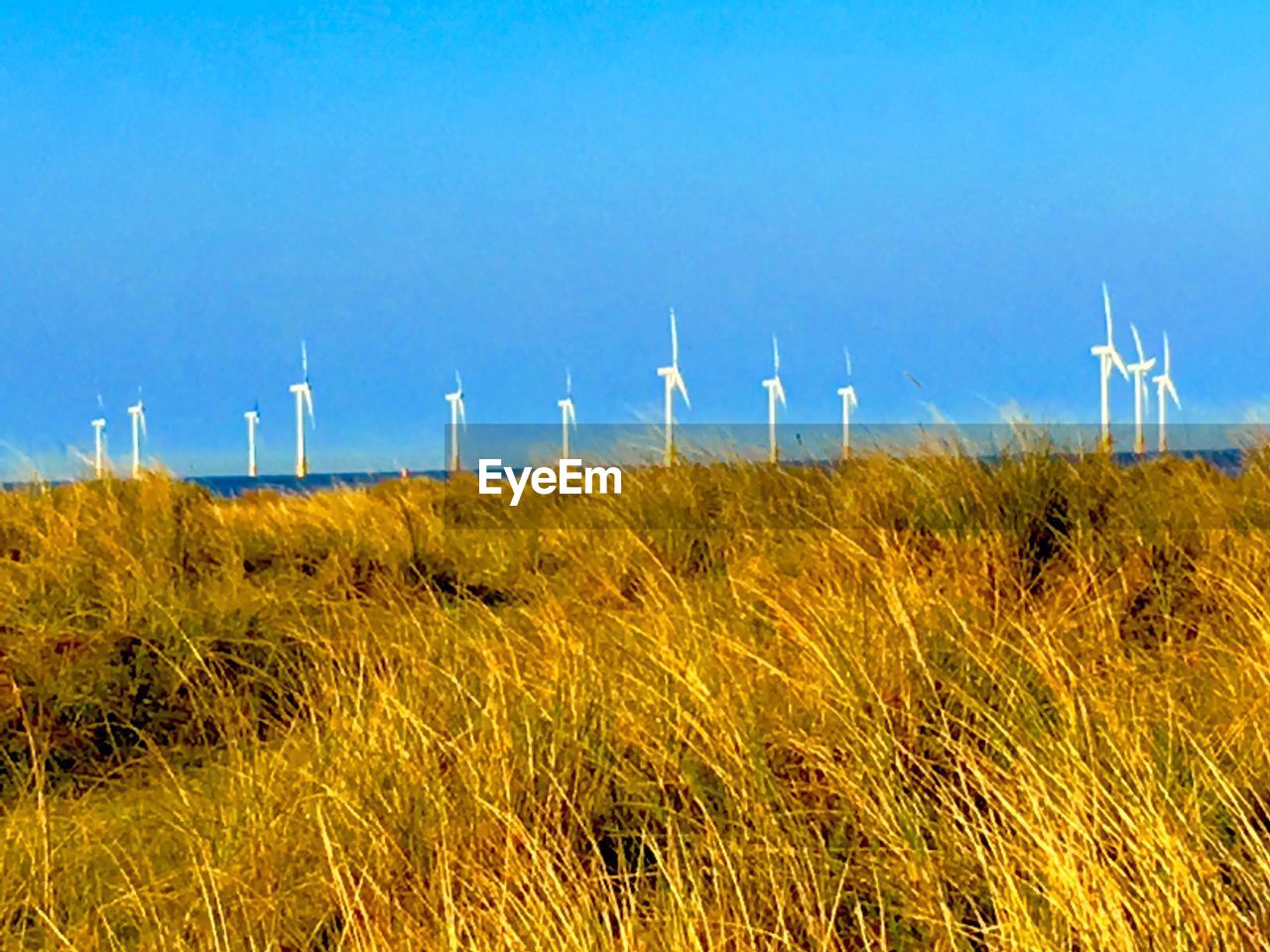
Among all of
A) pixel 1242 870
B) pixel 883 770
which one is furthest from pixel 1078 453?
pixel 1242 870

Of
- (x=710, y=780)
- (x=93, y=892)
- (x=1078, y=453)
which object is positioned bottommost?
(x=93, y=892)

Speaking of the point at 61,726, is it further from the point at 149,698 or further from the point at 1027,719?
the point at 1027,719

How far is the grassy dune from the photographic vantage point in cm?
296

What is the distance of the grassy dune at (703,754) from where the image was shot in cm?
296

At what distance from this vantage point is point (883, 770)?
139 inches

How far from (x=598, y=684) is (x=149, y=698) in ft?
8.83

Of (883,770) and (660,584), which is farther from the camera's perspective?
(660,584)

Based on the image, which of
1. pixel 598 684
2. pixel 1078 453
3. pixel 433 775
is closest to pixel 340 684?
pixel 598 684

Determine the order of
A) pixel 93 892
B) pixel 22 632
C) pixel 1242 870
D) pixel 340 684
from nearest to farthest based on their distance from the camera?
pixel 1242 870
pixel 93 892
pixel 340 684
pixel 22 632

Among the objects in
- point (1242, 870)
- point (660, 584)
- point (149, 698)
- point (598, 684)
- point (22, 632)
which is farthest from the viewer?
point (660, 584)

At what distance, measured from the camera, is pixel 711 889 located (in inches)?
127

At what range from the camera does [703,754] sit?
3.88 meters

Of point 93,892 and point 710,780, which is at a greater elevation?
point 710,780

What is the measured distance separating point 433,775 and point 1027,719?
1.68 metres
